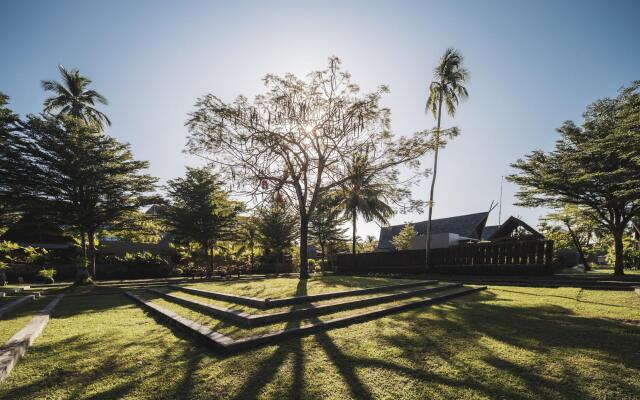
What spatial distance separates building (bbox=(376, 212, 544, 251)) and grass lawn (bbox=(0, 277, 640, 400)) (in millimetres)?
18600

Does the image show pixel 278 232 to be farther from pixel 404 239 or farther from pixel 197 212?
pixel 404 239

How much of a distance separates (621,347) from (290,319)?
17.4 feet

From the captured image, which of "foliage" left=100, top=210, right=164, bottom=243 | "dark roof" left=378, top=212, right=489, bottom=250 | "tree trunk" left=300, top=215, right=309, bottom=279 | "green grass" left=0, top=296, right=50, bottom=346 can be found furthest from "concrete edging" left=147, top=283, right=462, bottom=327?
"dark roof" left=378, top=212, right=489, bottom=250

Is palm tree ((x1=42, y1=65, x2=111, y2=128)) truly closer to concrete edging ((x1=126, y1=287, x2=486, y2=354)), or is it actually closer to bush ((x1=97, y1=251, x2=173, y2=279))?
bush ((x1=97, y1=251, x2=173, y2=279))

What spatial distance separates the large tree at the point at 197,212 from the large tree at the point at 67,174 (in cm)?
519

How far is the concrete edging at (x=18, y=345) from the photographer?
11.6 feet

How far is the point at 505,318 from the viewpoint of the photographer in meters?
6.03

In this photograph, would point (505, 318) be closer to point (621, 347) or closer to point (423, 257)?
point (621, 347)

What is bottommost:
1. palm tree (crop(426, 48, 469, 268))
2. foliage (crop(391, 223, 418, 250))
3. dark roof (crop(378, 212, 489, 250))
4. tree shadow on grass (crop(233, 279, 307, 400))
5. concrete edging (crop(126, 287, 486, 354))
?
foliage (crop(391, 223, 418, 250))

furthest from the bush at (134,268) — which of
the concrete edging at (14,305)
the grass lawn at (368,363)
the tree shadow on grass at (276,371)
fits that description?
the tree shadow on grass at (276,371)

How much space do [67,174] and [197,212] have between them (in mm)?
8788

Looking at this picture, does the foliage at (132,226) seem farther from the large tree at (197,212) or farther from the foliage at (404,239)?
the foliage at (404,239)

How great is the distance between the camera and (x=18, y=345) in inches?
170

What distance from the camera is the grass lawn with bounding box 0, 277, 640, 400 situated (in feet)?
A: 9.67
